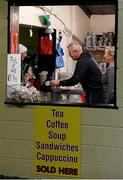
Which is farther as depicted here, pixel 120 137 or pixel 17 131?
pixel 17 131

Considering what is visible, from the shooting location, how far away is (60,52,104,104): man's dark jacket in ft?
14.8

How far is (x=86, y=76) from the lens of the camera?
4574 millimetres

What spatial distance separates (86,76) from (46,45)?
0.58m

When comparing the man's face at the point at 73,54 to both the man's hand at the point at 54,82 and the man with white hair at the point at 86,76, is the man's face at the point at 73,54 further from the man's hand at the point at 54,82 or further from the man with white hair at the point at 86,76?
the man's hand at the point at 54,82

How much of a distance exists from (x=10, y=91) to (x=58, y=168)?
1.04m

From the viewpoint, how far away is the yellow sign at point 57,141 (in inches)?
178

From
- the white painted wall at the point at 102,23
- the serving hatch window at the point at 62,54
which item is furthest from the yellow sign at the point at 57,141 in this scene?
the white painted wall at the point at 102,23

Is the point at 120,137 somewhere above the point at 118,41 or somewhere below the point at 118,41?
below

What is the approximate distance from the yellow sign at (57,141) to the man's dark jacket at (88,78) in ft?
0.79

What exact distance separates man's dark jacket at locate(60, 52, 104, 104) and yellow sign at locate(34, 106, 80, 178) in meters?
0.24

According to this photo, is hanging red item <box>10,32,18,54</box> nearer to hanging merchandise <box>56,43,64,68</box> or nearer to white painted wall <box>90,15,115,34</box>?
hanging merchandise <box>56,43,64,68</box>

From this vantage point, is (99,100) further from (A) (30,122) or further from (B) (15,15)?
(B) (15,15)

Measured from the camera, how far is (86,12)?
4523 mm

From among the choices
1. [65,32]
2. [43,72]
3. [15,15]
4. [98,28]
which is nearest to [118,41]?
[98,28]
